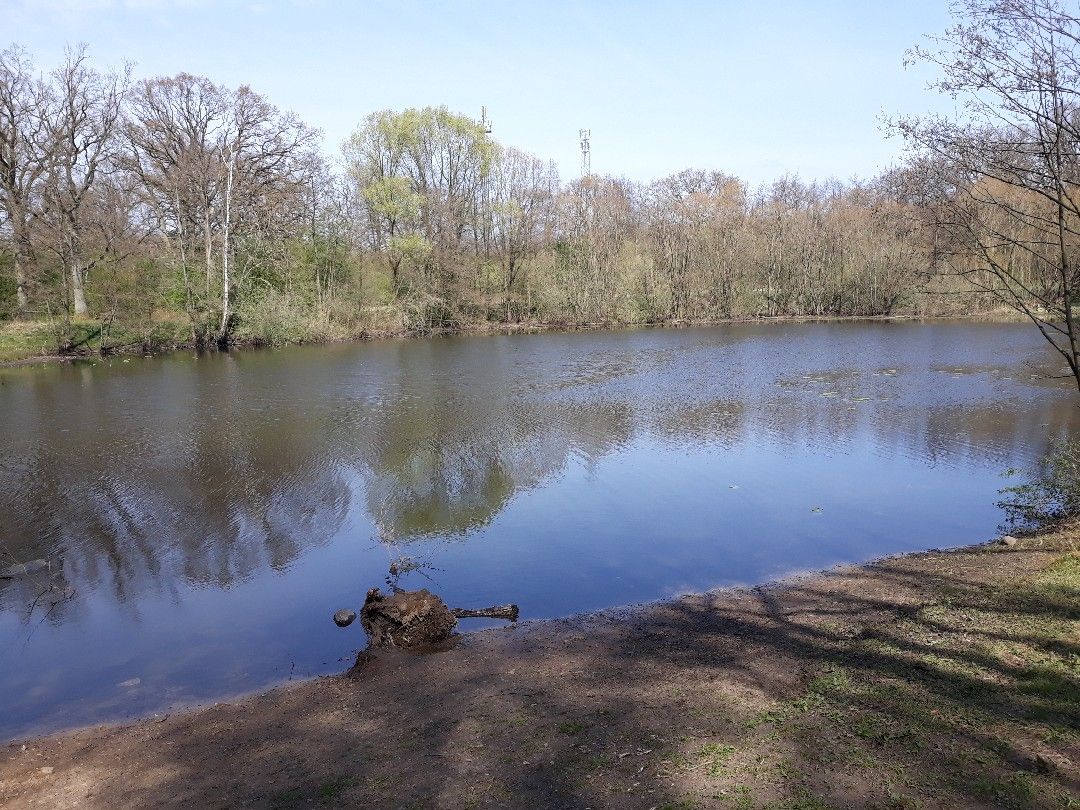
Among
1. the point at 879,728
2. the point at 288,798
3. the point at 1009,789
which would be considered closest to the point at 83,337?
the point at 288,798

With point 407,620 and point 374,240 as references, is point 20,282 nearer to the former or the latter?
point 374,240

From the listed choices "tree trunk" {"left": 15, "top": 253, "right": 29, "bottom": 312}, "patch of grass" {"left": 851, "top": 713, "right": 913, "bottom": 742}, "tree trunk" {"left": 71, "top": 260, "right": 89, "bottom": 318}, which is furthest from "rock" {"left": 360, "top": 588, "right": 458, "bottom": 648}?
"tree trunk" {"left": 71, "top": 260, "right": 89, "bottom": 318}

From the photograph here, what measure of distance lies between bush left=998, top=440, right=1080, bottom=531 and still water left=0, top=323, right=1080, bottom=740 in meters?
0.33

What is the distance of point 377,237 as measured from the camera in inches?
1547

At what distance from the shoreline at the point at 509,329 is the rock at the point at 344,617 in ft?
87.5

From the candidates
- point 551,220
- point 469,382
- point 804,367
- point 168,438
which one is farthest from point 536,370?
point 551,220

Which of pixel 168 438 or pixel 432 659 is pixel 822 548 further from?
pixel 168 438

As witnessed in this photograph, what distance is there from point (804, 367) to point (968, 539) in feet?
53.0

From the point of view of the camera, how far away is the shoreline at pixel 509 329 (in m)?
29.6

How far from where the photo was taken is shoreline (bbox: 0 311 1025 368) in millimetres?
29562

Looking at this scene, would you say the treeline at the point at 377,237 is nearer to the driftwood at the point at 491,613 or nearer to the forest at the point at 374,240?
the forest at the point at 374,240

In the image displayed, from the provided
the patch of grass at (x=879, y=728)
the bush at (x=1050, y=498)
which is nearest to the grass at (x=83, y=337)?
the bush at (x=1050, y=498)

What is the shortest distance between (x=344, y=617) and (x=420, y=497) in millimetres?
3876

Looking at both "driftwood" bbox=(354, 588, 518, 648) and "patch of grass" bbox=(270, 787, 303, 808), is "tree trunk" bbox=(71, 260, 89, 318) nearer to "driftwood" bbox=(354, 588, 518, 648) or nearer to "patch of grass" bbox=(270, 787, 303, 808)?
"driftwood" bbox=(354, 588, 518, 648)
